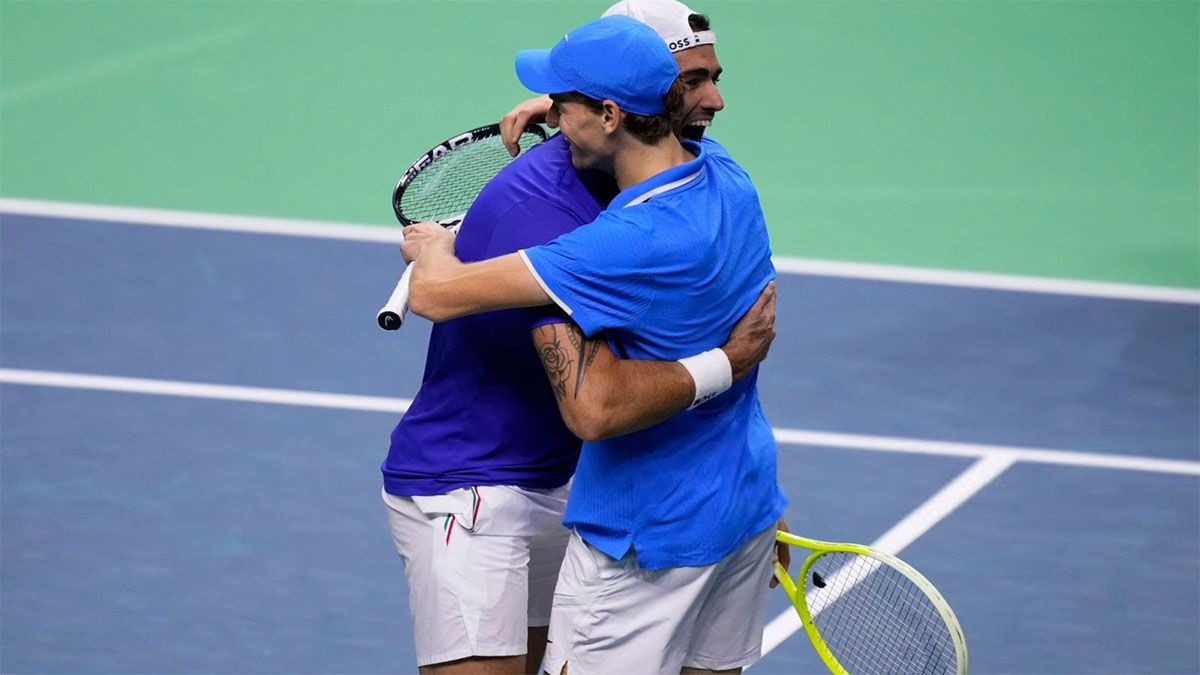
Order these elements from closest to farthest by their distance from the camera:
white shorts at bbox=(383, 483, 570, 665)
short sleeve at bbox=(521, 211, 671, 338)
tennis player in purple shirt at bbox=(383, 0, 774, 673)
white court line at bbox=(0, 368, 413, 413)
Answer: short sleeve at bbox=(521, 211, 671, 338) → tennis player in purple shirt at bbox=(383, 0, 774, 673) → white shorts at bbox=(383, 483, 570, 665) → white court line at bbox=(0, 368, 413, 413)

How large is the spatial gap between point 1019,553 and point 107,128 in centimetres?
605

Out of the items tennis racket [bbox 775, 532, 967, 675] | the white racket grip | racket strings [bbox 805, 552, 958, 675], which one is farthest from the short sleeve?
racket strings [bbox 805, 552, 958, 675]

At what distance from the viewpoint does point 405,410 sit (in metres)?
7.46

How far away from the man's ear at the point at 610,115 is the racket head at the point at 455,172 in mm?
935

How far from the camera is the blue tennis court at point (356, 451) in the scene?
6.12 meters

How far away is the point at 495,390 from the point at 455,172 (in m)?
0.88

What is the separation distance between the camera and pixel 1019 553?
22.0 ft

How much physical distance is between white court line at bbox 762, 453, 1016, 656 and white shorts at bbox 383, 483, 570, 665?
211 cm

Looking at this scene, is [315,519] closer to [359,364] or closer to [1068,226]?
[359,364]

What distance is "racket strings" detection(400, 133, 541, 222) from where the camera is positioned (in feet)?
15.4

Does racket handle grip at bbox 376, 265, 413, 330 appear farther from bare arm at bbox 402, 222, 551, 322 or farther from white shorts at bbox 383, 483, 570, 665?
white shorts at bbox 383, 483, 570, 665

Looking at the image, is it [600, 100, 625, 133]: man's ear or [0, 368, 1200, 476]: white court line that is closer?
[600, 100, 625, 133]: man's ear

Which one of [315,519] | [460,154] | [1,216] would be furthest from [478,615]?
[1,216]

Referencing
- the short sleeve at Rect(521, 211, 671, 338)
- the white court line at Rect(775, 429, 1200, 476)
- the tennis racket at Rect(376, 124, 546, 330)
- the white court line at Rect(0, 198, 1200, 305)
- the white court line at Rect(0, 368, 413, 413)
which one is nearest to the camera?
the short sleeve at Rect(521, 211, 671, 338)
